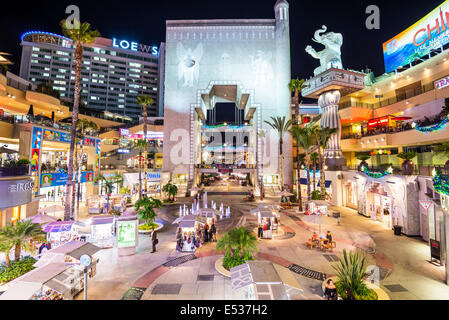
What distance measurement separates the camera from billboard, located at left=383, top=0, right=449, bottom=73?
24.4 metres

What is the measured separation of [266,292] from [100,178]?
1205 inches

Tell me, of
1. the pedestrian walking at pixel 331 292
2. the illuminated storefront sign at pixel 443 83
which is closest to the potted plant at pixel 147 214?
the pedestrian walking at pixel 331 292

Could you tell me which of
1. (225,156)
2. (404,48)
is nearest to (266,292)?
(404,48)

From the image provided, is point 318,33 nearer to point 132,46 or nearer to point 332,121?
point 332,121

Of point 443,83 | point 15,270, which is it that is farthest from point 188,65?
point 15,270

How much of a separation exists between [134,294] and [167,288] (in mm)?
1445

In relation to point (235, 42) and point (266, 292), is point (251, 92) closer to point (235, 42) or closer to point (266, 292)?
point (235, 42)

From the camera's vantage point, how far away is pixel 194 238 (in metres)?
15.4

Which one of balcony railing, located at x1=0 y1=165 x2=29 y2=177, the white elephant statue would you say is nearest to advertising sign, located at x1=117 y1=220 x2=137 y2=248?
balcony railing, located at x1=0 y1=165 x2=29 y2=177
